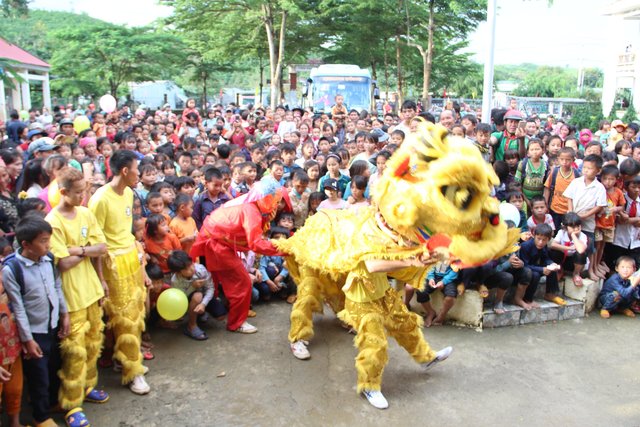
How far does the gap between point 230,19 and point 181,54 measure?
672cm

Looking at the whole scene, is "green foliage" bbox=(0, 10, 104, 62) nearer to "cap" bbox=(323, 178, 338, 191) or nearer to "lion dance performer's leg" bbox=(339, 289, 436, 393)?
"cap" bbox=(323, 178, 338, 191)

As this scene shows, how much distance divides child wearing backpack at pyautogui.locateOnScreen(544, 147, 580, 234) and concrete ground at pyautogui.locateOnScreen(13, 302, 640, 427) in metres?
1.41

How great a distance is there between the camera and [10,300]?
10.4ft

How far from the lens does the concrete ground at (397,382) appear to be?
12.3 feet

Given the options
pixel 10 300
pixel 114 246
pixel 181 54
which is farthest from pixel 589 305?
pixel 181 54

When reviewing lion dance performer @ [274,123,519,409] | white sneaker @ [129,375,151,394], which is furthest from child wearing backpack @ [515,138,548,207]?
white sneaker @ [129,375,151,394]

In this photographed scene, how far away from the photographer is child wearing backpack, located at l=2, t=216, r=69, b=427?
313 cm

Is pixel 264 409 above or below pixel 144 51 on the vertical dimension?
below

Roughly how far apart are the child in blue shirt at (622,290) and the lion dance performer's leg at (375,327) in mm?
2623

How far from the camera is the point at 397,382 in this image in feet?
13.8

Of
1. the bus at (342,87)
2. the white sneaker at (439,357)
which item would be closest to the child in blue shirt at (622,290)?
the white sneaker at (439,357)

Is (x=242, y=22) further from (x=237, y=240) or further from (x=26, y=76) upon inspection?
(x=237, y=240)

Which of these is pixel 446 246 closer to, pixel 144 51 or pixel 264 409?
pixel 264 409

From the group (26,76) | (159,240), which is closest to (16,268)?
(159,240)
